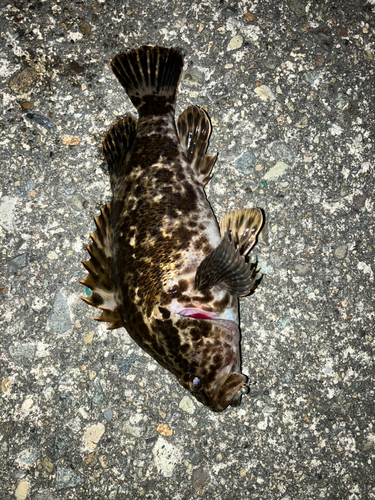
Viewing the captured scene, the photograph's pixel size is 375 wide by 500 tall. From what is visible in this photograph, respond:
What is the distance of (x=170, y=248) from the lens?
2.62 meters

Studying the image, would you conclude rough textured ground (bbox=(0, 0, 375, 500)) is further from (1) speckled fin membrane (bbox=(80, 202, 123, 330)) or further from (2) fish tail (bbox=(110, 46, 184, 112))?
(1) speckled fin membrane (bbox=(80, 202, 123, 330))

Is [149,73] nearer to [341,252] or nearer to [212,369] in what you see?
[341,252]

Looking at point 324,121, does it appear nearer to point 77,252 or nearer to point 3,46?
point 77,252

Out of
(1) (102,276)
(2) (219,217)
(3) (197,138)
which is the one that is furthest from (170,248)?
(3) (197,138)

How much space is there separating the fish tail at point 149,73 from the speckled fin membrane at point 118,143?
0.17 m

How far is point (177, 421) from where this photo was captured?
10.2 ft

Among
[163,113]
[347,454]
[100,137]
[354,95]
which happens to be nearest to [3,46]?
[100,137]

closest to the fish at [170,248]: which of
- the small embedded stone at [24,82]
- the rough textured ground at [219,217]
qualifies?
the rough textured ground at [219,217]

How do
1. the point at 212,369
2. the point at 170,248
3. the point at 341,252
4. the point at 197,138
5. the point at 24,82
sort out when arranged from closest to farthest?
1. the point at 212,369
2. the point at 170,248
3. the point at 197,138
4. the point at 341,252
5. the point at 24,82

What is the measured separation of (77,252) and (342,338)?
214cm

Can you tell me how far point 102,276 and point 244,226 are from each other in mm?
1033

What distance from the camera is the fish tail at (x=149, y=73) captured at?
10.3 ft

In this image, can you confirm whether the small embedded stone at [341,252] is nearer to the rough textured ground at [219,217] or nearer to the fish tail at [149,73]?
the rough textured ground at [219,217]

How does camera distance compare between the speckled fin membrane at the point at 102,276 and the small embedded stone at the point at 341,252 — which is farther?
the small embedded stone at the point at 341,252
